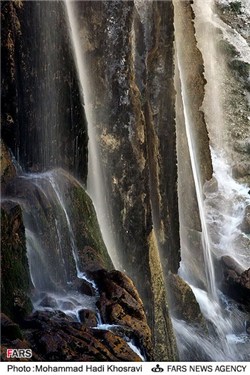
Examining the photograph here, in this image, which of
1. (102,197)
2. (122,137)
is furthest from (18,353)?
(122,137)

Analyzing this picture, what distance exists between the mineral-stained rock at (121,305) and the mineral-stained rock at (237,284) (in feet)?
11.7

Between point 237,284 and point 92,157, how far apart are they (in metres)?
3.08

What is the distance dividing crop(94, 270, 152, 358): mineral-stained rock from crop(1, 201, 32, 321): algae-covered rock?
0.52 m

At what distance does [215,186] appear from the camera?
11.0m

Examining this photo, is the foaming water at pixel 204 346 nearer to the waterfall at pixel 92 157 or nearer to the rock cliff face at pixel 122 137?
the rock cliff face at pixel 122 137

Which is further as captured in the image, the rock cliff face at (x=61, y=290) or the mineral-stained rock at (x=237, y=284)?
the mineral-stained rock at (x=237, y=284)

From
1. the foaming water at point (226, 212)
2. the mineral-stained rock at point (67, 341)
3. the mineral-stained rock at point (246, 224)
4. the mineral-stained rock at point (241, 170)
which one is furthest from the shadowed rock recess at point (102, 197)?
the mineral-stained rock at point (241, 170)

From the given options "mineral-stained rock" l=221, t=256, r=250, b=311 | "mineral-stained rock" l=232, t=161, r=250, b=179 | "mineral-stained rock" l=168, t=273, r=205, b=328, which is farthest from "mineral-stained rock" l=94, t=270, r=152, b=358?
"mineral-stained rock" l=232, t=161, r=250, b=179

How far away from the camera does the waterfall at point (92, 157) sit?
16.5ft

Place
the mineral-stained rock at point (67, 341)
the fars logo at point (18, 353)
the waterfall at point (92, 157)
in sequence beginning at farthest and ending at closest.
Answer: the waterfall at point (92, 157), the mineral-stained rock at point (67, 341), the fars logo at point (18, 353)

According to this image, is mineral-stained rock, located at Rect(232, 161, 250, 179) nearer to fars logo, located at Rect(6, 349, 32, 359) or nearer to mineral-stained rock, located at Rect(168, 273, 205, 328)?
mineral-stained rock, located at Rect(168, 273, 205, 328)

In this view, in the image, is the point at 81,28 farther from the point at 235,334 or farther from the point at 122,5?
the point at 235,334

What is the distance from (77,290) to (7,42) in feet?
5.21

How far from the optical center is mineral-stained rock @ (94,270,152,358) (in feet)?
12.6
